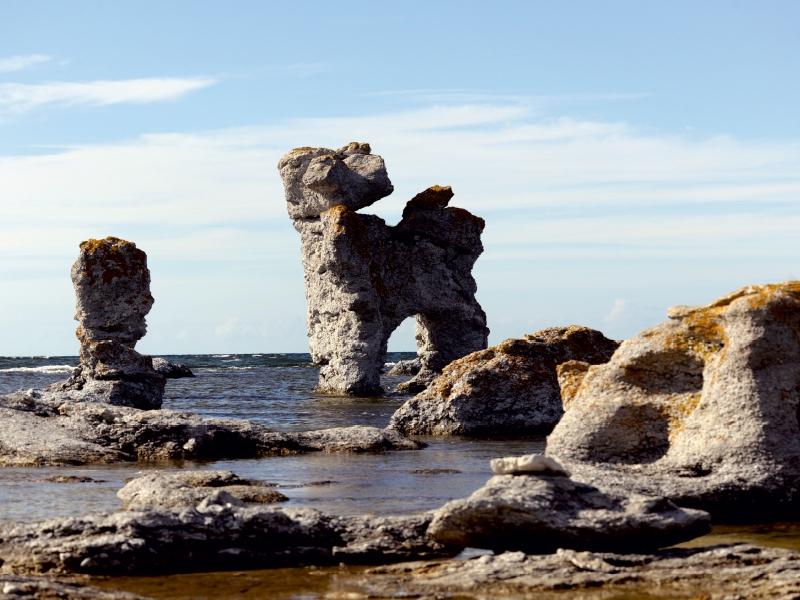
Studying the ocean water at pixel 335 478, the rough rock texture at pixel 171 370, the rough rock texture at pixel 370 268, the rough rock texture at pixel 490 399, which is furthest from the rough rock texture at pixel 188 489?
the rough rock texture at pixel 171 370

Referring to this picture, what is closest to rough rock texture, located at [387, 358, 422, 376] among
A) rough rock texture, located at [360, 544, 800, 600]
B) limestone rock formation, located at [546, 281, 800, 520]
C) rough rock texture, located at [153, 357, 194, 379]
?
rough rock texture, located at [153, 357, 194, 379]

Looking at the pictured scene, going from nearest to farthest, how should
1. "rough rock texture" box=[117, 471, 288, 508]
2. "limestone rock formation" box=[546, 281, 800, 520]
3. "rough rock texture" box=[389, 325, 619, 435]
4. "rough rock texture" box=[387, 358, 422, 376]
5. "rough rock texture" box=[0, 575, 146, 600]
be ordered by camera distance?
1. "rough rock texture" box=[0, 575, 146, 600]
2. "limestone rock formation" box=[546, 281, 800, 520]
3. "rough rock texture" box=[117, 471, 288, 508]
4. "rough rock texture" box=[389, 325, 619, 435]
5. "rough rock texture" box=[387, 358, 422, 376]

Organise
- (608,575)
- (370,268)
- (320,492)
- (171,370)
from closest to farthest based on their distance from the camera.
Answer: (608,575)
(320,492)
(370,268)
(171,370)

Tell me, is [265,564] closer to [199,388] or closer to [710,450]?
[710,450]

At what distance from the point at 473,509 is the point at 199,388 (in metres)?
33.9

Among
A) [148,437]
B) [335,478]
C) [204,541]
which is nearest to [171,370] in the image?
[148,437]

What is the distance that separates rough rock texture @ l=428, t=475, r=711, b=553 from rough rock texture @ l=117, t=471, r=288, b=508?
124 inches

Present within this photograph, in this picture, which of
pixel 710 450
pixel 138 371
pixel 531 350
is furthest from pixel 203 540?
pixel 138 371

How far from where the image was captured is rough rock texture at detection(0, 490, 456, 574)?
306 inches

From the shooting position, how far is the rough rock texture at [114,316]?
2652cm

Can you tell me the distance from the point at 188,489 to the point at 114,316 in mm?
17769

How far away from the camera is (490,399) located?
1931cm

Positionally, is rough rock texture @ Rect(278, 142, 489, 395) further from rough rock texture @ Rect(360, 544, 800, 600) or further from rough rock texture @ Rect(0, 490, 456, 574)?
→ rough rock texture @ Rect(360, 544, 800, 600)

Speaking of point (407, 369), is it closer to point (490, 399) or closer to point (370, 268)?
point (370, 268)
